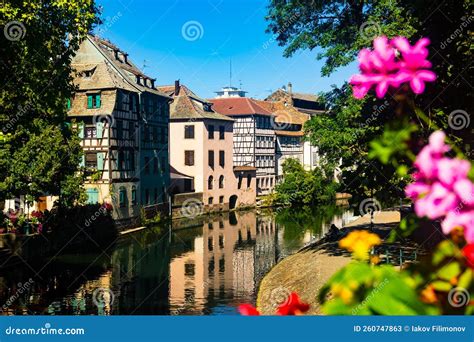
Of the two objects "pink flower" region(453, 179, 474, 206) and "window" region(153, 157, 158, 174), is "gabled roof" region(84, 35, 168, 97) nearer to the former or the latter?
"window" region(153, 157, 158, 174)

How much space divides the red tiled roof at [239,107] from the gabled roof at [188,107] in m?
5.96

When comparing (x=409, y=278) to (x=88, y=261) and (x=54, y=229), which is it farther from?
(x=54, y=229)

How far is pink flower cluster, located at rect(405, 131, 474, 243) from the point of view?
146 cm

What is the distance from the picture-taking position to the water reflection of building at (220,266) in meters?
20.7

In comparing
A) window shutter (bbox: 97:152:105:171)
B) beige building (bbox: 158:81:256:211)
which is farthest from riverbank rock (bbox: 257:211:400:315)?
beige building (bbox: 158:81:256:211)

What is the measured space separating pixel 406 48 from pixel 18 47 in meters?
14.7

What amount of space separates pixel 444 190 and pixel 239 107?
60.0 metres

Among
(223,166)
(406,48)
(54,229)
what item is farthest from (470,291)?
(223,166)

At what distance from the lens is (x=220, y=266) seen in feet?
89.9

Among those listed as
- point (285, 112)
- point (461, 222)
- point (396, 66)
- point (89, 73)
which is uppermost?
point (285, 112)

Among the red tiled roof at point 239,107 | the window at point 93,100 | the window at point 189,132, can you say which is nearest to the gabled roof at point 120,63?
the window at point 93,100

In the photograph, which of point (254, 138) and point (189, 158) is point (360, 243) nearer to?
point (189, 158)

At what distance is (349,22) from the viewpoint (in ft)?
73.9

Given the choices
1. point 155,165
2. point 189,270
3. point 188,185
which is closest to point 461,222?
point 189,270
